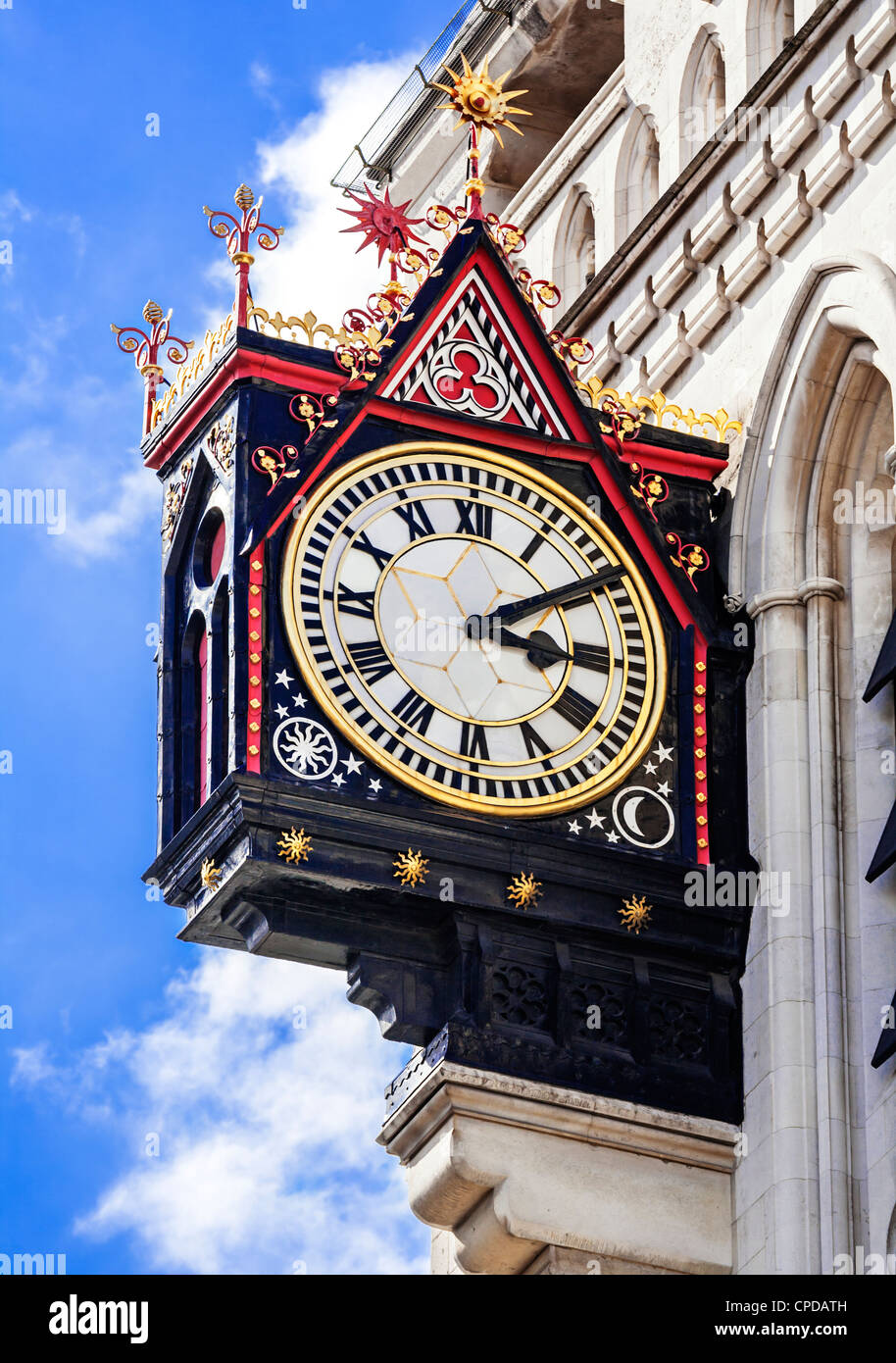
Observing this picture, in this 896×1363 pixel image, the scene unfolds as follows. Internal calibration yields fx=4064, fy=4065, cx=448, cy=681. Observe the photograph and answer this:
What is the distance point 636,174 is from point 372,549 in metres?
5.52

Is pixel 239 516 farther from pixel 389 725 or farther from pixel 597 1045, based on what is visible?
pixel 597 1045

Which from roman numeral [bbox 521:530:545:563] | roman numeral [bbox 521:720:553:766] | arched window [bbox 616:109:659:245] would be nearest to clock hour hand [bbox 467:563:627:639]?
roman numeral [bbox 521:530:545:563]

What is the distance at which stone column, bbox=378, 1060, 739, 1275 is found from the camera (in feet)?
67.7

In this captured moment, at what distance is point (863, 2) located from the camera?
22625 millimetres

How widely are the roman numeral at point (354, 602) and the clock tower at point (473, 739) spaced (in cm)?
1

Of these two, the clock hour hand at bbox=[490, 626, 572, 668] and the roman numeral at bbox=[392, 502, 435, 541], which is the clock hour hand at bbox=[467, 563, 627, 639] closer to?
the clock hour hand at bbox=[490, 626, 572, 668]

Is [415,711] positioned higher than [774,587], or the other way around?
[774,587]

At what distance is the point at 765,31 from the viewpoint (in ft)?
79.8

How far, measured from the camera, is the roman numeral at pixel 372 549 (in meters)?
21.3

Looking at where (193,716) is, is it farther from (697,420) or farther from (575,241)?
(575,241)

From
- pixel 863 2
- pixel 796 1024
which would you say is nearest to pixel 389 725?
pixel 796 1024

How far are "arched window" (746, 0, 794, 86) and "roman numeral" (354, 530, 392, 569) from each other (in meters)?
4.56

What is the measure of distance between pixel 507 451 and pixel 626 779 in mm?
1962

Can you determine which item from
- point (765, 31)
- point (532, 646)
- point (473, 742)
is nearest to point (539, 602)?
point (532, 646)
